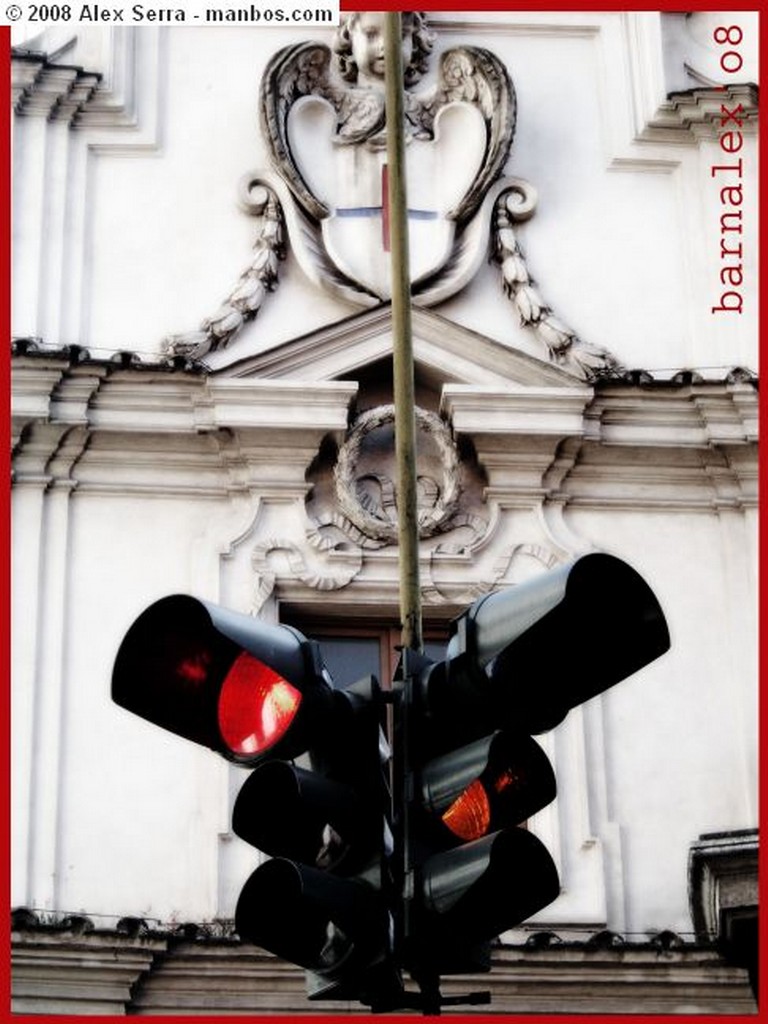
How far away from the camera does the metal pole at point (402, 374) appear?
7977 millimetres

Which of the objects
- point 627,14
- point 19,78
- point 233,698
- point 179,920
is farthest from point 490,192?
point 233,698

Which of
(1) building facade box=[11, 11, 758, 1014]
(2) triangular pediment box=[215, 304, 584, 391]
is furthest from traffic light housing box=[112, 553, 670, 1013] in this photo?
(2) triangular pediment box=[215, 304, 584, 391]

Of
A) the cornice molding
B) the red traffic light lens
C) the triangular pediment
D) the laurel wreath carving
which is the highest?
the triangular pediment

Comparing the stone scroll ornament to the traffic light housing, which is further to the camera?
the stone scroll ornament

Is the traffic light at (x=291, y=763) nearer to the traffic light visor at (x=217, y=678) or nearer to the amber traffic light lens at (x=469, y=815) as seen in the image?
the traffic light visor at (x=217, y=678)

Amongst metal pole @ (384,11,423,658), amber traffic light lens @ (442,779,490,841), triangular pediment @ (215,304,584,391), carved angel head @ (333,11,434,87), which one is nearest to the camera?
amber traffic light lens @ (442,779,490,841)

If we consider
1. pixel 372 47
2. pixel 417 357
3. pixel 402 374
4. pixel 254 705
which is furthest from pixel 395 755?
pixel 372 47

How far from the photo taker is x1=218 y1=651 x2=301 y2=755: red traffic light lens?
696cm

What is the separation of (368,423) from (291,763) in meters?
7.25

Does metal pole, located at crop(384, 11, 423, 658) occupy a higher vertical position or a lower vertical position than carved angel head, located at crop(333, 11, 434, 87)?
lower

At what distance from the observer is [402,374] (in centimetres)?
863

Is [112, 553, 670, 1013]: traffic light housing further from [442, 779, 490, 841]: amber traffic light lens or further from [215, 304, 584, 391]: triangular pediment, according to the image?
[215, 304, 584, 391]: triangular pediment

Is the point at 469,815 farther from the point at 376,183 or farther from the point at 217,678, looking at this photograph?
the point at 376,183

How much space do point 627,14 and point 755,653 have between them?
4091 mm
